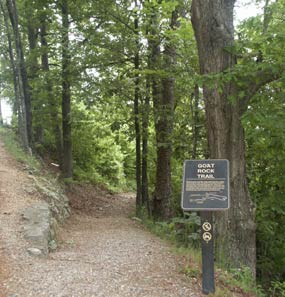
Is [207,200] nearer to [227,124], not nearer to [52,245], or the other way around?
[227,124]

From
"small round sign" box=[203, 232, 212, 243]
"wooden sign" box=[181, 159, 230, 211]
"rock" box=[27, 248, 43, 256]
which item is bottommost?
"rock" box=[27, 248, 43, 256]

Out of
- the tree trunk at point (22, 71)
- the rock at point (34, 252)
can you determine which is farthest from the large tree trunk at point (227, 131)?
the tree trunk at point (22, 71)

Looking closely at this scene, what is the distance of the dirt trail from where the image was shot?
407 centimetres

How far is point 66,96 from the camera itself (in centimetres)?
1288

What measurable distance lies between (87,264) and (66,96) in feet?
29.0

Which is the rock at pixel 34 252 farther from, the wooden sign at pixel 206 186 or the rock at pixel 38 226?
the wooden sign at pixel 206 186

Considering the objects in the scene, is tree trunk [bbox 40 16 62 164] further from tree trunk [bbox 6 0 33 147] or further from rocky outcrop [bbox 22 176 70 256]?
rocky outcrop [bbox 22 176 70 256]

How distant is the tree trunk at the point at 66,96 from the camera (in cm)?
1070

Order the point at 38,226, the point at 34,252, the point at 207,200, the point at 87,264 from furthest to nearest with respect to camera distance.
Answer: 1. the point at 38,226
2. the point at 34,252
3. the point at 87,264
4. the point at 207,200

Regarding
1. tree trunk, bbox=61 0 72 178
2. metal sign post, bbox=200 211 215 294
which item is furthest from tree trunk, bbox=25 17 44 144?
metal sign post, bbox=200 211 215 294

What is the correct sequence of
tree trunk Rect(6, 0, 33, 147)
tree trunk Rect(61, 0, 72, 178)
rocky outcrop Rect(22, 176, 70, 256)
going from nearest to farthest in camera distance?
1. rocky outcrop Rect(22, 176, 70, 256)
2. tree trunk Rect(61, 0, 72, 178)
3. tree trunk Rect(6, 0, 33, 147)

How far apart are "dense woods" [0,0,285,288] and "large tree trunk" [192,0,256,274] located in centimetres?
1

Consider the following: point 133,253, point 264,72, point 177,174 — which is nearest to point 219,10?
point 264,72

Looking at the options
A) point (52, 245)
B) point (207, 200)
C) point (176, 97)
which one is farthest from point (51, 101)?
point (207, 200)
